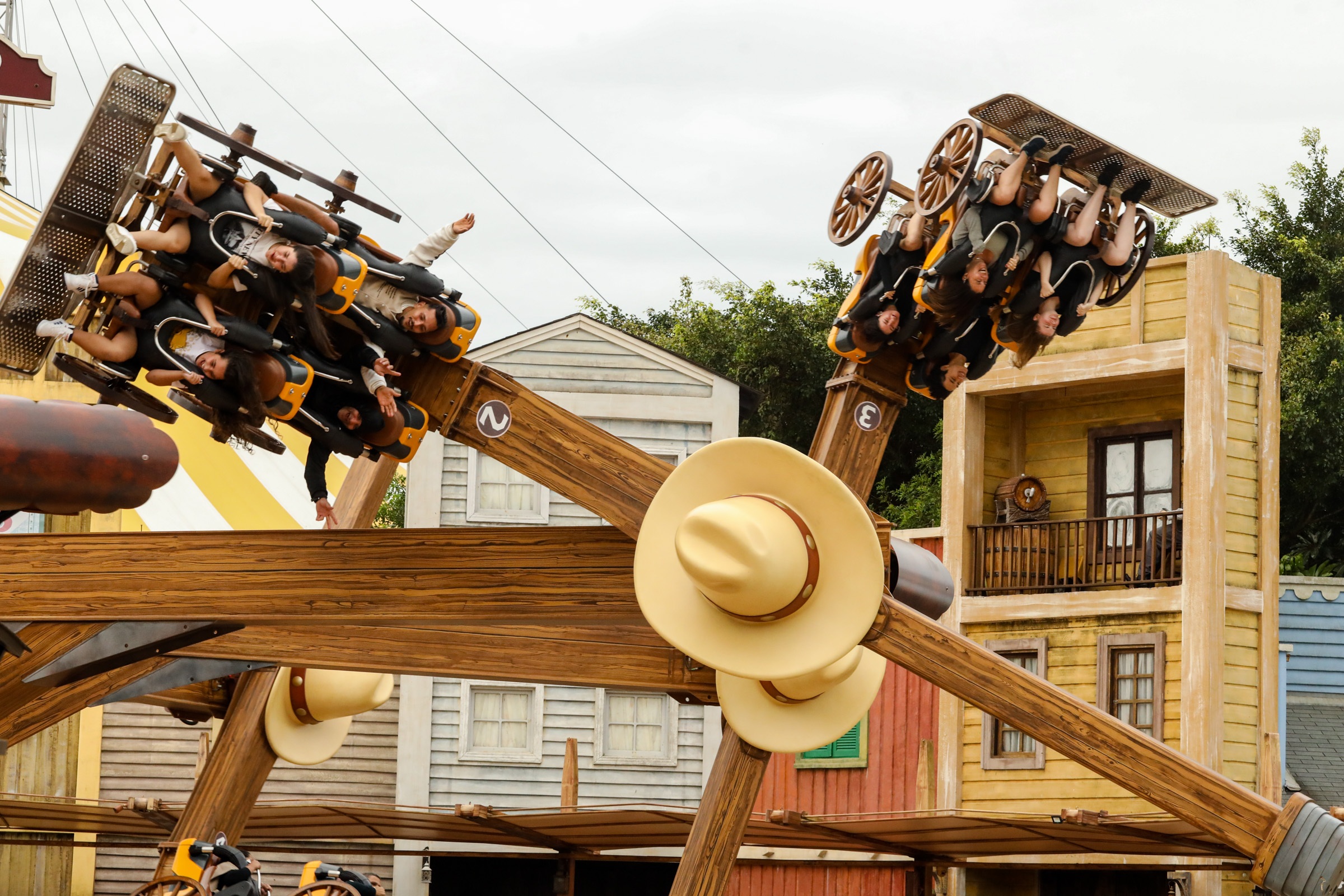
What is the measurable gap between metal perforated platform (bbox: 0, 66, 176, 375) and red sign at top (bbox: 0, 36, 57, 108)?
174 inches

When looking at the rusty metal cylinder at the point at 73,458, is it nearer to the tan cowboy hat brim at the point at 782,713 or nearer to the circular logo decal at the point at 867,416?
the tan cowboy hat brim at the point at 782,713

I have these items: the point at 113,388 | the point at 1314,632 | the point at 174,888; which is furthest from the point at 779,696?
the point at 1314,632

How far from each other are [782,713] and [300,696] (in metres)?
3.78

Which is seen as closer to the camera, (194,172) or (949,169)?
(194,172)

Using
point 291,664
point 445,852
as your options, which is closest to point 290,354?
point 291,664

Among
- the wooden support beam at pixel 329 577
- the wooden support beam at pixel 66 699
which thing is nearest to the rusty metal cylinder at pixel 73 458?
the wooden support beam at pixel 329 577

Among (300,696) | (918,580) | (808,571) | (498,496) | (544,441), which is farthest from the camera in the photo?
(498,496)

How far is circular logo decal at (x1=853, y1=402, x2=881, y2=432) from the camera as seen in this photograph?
724 cm

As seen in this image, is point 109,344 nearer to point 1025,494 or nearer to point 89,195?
point 89,195

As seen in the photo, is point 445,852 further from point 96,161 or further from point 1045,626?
point 96,161

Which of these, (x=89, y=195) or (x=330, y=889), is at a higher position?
(x=89, y=195)

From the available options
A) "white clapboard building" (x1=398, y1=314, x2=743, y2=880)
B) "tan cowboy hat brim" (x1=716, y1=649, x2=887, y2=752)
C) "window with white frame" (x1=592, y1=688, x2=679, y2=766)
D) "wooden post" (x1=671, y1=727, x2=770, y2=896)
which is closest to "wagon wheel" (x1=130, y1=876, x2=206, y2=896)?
"wooden post" (x1=671, y1=727, x2=770, y2=896)

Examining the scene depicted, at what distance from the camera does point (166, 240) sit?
527 cm

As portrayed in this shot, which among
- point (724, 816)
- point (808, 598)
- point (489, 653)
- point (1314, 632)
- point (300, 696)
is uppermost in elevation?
point (1314, 632)
